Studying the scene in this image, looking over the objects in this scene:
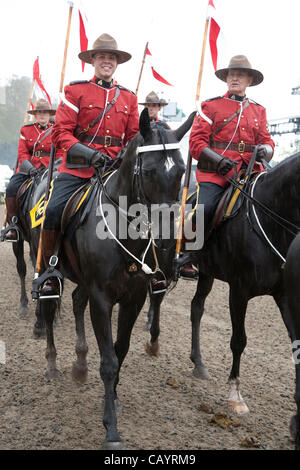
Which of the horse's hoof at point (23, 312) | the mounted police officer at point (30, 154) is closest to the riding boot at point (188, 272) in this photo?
the horse's hoof at point (23, 312)

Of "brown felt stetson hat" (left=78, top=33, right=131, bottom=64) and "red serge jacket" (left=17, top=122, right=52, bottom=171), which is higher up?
"brown felt stetson hat" (left=78, top=33, right=131, bottom=64)

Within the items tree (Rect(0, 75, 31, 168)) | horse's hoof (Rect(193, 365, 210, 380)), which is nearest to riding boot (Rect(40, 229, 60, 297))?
horse's hoof (Rect(193, 365, 210, 380))

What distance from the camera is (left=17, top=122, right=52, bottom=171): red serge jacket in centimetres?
900

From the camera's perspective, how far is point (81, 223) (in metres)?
4.70

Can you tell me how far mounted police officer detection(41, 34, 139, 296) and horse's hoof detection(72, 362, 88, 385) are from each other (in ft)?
3.09

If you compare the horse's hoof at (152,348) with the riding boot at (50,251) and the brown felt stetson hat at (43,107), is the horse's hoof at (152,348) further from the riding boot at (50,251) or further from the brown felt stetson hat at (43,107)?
the brown felt stetson hat at (43,107)

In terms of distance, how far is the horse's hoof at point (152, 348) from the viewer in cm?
664

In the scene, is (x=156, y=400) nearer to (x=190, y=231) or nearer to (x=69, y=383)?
(x=69, y=383)

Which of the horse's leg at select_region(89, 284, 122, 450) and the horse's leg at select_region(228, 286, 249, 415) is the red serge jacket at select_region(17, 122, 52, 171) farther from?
the horse's leg at select_region(89, 284, 122, 450)

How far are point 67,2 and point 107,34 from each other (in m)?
0.85

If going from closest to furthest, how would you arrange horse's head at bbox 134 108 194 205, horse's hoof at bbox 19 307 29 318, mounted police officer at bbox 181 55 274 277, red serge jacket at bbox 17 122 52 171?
1. horse's head at bbox 134 108 194 205
2. mounted police officer at bbox 181 55 274 277
3. horse's hoof at bbox 19 307 29 318
4. red serge jacket at bbox 17 122 52 171

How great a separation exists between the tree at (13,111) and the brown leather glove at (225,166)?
2885 inches

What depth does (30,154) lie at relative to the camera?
9.27m
